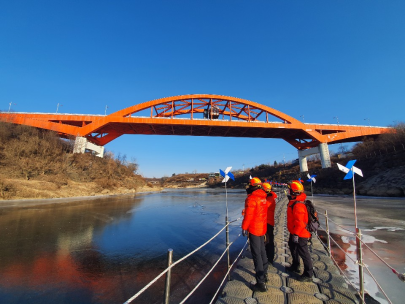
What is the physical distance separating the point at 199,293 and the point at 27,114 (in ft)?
146

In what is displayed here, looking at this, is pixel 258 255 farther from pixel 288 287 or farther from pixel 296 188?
pixel 296 188

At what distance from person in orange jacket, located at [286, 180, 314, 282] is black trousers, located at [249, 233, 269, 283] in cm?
67

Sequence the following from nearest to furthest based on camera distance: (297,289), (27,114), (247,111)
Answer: (297,289) → (27,114) → (247,111)

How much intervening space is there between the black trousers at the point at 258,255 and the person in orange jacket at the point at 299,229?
0.67 meters

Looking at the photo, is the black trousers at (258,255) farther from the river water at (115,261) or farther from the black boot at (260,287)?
the river water at (115,261)

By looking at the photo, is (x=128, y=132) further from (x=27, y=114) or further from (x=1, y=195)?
(x=1, y=195)

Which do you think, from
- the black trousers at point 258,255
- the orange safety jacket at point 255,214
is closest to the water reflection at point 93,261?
the black trousers at point 258,255

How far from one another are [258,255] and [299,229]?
3.20ft

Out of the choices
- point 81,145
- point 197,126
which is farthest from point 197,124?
point 81,145

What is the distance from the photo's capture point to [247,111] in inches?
1590

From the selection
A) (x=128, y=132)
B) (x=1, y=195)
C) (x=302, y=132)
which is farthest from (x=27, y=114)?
(x=302, y=132)

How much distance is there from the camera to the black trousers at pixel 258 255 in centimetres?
318

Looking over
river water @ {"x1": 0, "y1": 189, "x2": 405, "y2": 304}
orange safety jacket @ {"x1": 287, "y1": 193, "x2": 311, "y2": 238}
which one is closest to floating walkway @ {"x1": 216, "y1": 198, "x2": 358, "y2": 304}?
river water @ {"x1": 0, "y1": 189, "x2": 405, "y2": 304}

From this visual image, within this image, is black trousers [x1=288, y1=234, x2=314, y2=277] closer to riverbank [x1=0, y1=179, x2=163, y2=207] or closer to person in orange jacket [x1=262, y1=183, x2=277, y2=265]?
person in orange jacket [x1=262, y1=183, x2=277, y2=265]
